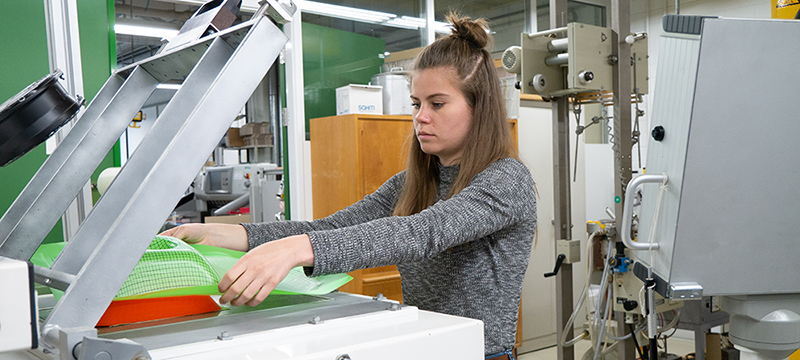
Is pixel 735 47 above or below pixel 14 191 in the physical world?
above

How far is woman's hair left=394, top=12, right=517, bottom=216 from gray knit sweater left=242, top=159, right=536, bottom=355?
2.5 inches

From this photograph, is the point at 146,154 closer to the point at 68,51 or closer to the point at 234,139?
the point at 68,51

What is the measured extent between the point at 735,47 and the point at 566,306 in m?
1.53

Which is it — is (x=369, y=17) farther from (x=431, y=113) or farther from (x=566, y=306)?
(x=431, y=113)

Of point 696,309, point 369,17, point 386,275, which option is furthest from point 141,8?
point 696,309

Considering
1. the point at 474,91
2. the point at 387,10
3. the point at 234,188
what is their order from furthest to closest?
the point at 234,188
the point at 387,10
the point at 474,91

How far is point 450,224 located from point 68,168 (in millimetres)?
581

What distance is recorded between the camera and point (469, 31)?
1198 millimetres

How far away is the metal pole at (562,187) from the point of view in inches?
104

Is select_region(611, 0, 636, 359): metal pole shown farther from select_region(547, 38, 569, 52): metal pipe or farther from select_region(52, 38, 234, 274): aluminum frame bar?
select_region(52, 38, 234, 274): aluminum frame bar

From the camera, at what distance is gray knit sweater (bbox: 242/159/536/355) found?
82cm

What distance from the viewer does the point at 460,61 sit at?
1.18m

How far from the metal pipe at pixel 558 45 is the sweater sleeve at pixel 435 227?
154cm

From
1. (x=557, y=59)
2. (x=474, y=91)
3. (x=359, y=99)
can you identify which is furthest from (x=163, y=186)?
(x=359, y=99)
